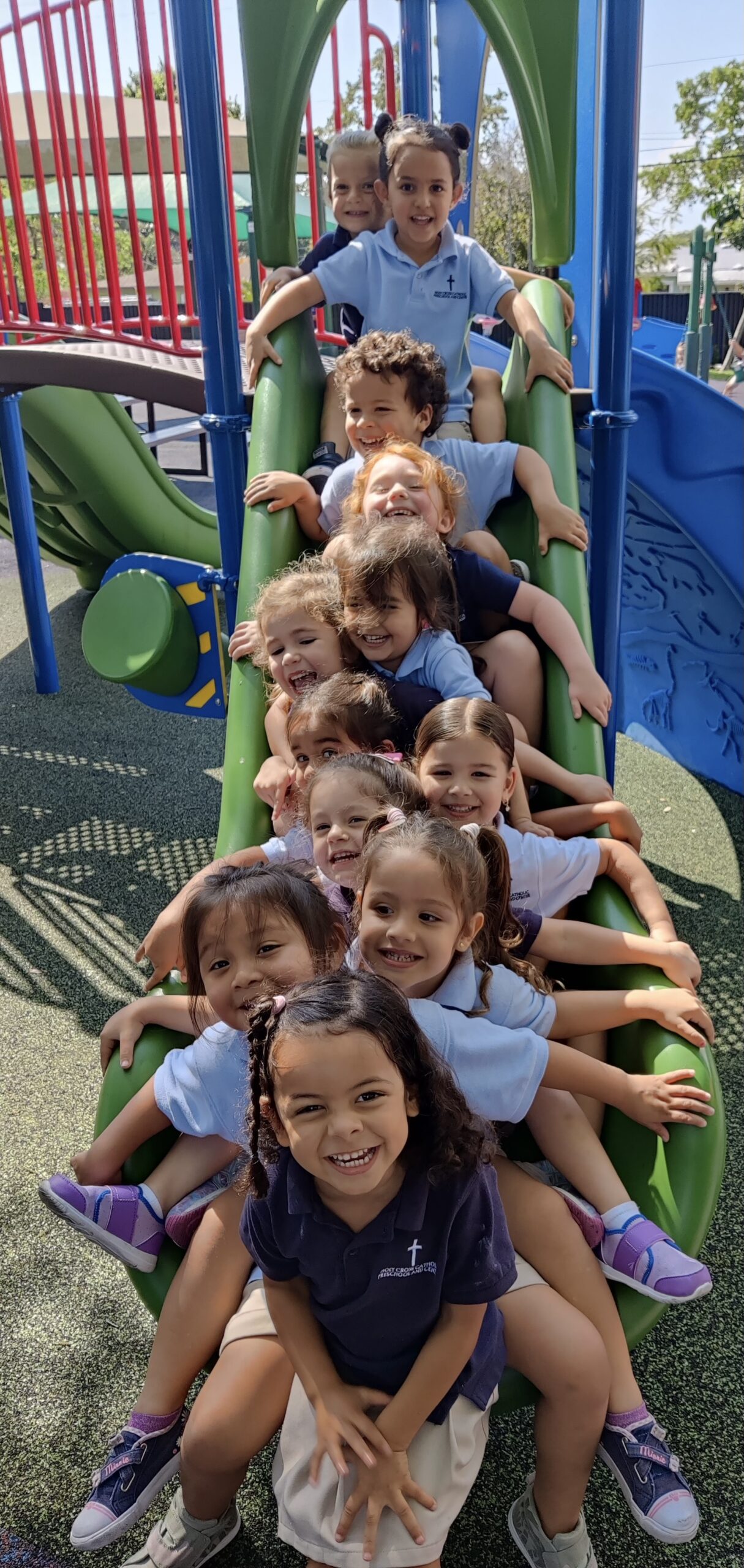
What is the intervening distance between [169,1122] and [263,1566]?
614 millimetres

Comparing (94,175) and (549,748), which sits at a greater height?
(94,175)

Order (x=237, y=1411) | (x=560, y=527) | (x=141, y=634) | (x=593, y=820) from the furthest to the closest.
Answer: (x=141, y=634) < (x=560, y=527) < (x=593, y=820) < (x=237, y=1411)

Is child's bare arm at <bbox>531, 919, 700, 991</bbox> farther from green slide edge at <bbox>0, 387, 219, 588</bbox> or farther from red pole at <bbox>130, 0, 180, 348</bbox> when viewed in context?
green slide edge at <bbox>0, 387, 219, 588</bbox>

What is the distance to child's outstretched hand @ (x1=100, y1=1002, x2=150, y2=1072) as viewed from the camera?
1.78m

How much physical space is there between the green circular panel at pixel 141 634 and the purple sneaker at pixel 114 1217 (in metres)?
2.07

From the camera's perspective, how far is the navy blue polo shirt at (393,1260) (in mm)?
1301

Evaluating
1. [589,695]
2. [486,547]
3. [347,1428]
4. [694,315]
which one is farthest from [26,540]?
[694,315]

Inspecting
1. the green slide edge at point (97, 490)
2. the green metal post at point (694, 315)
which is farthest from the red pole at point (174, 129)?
the green metal post at point (694, 315)

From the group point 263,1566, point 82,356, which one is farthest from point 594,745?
point 82,356

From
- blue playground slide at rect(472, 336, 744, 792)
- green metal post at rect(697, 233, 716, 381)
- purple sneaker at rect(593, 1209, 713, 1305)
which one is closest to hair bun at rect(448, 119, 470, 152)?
blue playground slide at rect(472, 336, 744, 792)

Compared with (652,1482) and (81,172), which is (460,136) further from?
(652,1482)

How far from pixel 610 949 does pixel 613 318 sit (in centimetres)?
172

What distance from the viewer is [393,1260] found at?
4.26 feet

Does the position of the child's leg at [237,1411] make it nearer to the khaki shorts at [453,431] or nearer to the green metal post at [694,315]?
the khaki shorts at [453,431]
